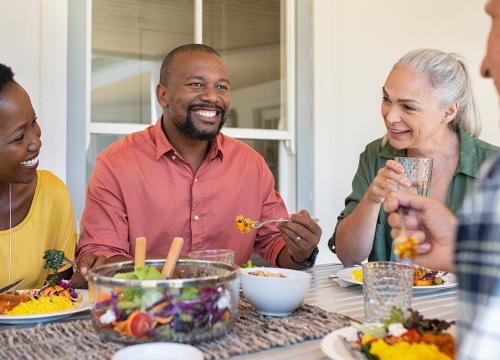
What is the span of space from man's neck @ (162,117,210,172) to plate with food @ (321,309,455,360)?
1154mm

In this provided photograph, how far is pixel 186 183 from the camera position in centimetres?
192

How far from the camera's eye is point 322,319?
1080 mm

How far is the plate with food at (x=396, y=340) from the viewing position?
784mm

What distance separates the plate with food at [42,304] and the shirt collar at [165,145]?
0.74 m

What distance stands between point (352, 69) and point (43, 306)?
2379 millimetres

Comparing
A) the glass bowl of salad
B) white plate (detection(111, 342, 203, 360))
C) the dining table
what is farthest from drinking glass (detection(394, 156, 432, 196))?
white plate (detection(111, 342, 203, 360))

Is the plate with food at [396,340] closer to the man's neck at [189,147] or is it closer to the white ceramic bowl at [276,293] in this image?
the white ceramic bowl at [276,293]

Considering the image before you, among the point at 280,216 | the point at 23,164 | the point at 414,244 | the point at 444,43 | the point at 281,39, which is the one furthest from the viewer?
the point at 444,43

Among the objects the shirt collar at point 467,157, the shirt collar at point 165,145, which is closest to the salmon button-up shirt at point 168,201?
the shirt collar at point 165,145

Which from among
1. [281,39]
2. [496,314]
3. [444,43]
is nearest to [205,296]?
[496,314]

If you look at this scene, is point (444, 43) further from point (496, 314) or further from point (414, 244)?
point (496, 314)

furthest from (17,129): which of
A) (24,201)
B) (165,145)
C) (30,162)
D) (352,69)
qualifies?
(352,69)

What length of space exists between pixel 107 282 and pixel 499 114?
3.19m

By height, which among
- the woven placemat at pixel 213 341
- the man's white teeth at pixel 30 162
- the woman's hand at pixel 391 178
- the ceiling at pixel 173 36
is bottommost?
the woven placemat at pixel 213 341
